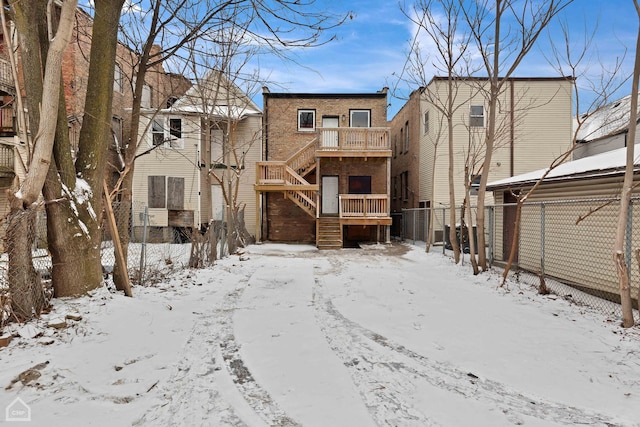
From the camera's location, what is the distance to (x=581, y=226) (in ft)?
24.4

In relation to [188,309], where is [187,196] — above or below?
above

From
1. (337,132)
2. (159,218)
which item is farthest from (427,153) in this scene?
(159,218)

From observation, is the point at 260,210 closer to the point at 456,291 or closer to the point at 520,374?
the point at 456,291

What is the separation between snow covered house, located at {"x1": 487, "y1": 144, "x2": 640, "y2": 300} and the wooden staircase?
774 centimetres

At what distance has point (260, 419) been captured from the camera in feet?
8.30

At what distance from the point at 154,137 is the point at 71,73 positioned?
14.0ft

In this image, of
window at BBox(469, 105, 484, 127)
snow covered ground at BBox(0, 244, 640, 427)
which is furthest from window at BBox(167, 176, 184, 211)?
window at BBox(469, 105, 484, 127)

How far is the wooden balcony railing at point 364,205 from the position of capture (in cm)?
1596

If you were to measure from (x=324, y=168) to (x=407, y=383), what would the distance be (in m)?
15.8

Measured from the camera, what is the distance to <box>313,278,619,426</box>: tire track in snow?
2613 mm

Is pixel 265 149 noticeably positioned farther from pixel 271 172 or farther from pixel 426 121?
pixel 426 121

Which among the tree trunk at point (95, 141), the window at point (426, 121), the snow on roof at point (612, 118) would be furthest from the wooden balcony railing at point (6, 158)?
the snow on roof at point (612, 118)

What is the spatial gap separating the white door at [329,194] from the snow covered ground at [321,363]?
1283 centimetres

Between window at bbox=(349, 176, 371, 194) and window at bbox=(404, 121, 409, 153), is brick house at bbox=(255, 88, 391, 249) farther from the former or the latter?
→ window at bbox=(404, 121, 409, 153)
